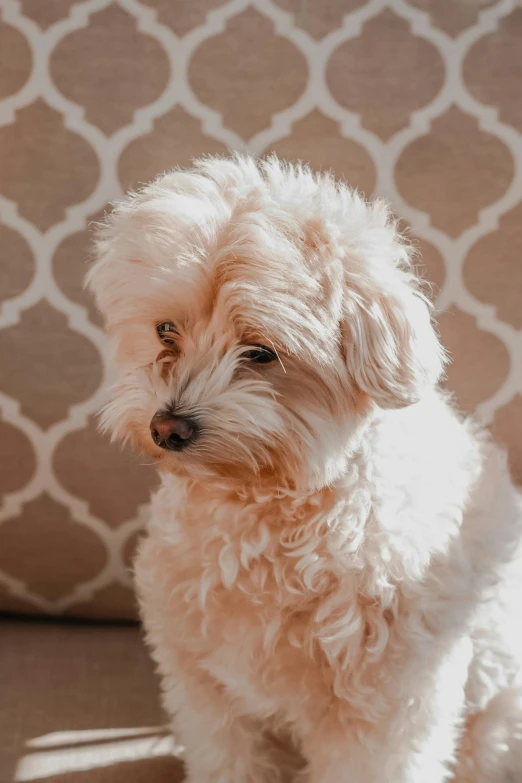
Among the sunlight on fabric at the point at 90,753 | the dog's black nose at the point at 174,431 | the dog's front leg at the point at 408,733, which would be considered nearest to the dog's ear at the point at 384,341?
the dog's black nose at the point at 174,431

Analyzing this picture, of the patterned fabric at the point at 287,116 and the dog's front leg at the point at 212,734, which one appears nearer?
the dog's front leg at the point at 212,734

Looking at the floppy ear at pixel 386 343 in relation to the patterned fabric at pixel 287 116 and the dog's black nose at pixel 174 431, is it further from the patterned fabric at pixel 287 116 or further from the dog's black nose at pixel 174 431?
the patterned fabric at pixel 287 116

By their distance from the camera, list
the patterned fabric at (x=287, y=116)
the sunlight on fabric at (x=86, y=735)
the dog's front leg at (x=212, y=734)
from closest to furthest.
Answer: the dog's front leg at (x=212, y=734) < the sunlight on fabric at (x=86, y=735) < the patterned fabric at (x=287, y=116)

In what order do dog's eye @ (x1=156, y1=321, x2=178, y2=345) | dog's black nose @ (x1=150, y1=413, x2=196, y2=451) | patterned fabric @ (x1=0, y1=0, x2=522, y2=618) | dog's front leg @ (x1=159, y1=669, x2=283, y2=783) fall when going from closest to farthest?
dog's black nose @ (x1=150, y1=413, x2=196, y2=451) → dog's eye @ (x1=156, y1=321, x2=178, y2=345) → dog's front leg @ (x1=159, y1=669, x2=283, y2=783) → patterned fabric @ (x1=0, y1=0, x2=522, y2=618)

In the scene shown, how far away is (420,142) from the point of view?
1493 mm

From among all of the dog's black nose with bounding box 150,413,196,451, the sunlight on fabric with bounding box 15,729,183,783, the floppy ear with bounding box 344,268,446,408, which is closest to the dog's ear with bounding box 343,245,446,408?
the floppy ear with bounding box 344,268,446,408

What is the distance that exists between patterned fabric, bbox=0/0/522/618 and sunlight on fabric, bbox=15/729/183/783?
31.1 inches

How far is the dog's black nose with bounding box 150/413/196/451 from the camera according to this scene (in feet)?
3.02

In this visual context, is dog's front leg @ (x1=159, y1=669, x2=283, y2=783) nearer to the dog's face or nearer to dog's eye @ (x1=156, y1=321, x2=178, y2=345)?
the dog's face

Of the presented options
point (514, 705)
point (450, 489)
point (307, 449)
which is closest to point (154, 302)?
point (307, 449)

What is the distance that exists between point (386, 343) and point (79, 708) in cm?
95

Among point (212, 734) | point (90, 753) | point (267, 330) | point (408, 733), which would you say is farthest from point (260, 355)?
point (90, 753)

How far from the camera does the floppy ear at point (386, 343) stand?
3.07 ft

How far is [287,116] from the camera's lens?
1499 millimetres
